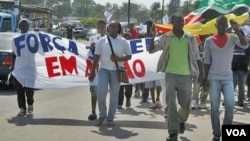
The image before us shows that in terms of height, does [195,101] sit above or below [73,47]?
below

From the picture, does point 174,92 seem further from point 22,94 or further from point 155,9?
point 155,9

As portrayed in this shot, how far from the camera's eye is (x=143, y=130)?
8609 mm

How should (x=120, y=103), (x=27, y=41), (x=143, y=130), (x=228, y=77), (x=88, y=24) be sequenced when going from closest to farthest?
1. (x=228, y=77)
2. (x=143, y=130)
3. (x=27, y=41)
4. (x=120, y=103)
5. (x=88, y=24)

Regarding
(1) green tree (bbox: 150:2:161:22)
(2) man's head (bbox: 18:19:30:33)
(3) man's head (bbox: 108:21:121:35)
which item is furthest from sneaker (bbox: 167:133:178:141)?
(1) green tree (bbox: 150:2:161:22)

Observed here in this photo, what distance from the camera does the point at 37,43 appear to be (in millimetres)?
10180

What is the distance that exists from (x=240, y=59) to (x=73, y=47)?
3983mm

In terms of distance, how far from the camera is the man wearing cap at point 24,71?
9.91 meters

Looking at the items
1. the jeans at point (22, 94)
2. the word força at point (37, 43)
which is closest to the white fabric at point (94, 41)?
the word força at point (37, 43)

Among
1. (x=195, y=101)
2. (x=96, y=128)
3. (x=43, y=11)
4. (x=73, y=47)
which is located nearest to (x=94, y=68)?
(x=96, y=128)

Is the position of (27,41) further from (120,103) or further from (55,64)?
(120,103)

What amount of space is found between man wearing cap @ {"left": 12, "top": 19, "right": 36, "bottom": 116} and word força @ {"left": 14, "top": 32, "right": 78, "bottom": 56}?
57mm

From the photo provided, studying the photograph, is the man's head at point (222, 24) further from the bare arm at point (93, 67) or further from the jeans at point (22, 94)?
the jeans at point (22, 94)

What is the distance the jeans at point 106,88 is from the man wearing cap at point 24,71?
175cm

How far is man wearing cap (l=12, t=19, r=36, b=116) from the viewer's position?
991cm
